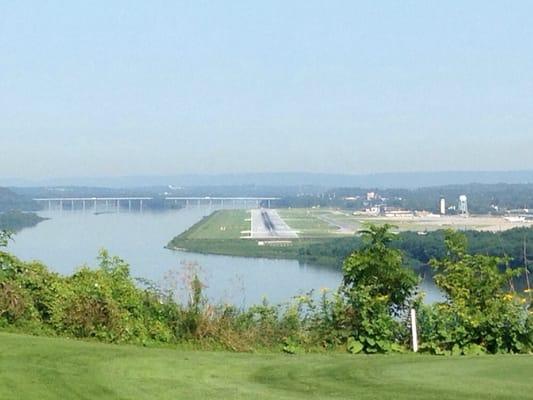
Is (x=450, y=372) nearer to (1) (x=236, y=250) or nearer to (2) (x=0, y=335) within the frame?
(2) (x=0, y=335)

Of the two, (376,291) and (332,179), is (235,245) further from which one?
(332,179)

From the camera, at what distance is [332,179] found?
11169cm

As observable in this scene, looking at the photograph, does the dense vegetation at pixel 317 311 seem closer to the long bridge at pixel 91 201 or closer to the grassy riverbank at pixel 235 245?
the grassy riverbank at pixel 235 245

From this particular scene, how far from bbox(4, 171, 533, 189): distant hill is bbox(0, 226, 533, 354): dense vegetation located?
162 feet

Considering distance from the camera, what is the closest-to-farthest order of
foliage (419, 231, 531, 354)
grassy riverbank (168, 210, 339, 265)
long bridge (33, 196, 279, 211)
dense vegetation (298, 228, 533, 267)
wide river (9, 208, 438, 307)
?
foliage (419, 231, 531, 354)
wide river (9, 208, 438, 307)
dense vegetation (298, 228, 533, 267)
grassy riverbank (168, 210, 339, 265)
long bridge (33, 196, 279, 211)

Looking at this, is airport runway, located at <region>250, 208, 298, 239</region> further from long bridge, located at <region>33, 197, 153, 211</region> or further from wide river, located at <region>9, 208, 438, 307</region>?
long bridge, located at <region>33, 197, 153, 211</region>

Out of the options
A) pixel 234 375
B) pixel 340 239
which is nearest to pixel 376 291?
pixel 234 375

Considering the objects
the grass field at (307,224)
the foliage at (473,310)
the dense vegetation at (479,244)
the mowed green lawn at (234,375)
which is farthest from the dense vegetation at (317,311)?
the grass field at (307,224)

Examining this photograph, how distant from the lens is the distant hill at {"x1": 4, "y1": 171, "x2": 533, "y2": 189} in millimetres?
72750

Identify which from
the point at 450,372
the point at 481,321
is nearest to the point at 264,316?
the point at 481,321

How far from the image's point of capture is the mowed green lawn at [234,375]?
487cm

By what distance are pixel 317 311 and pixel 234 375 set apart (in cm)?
234

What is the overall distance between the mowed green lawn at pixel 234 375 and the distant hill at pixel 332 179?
2015 inches

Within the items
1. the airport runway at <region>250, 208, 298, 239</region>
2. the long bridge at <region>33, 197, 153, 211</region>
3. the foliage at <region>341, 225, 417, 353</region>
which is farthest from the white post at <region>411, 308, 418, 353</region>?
the long bridge at <region>33, 197, 153, 211</region>
